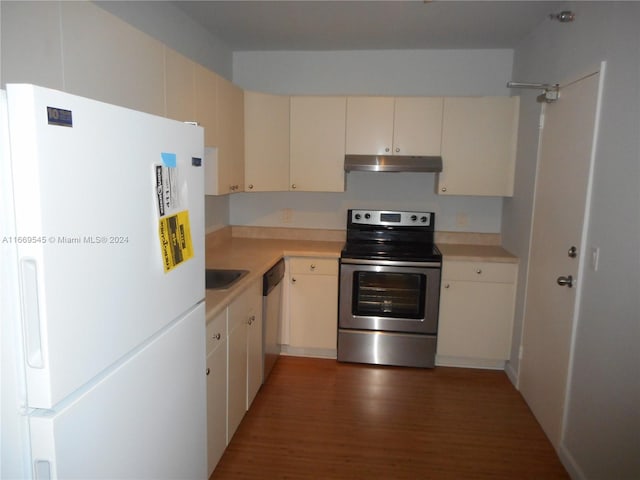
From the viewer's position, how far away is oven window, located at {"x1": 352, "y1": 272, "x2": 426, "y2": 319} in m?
3.30

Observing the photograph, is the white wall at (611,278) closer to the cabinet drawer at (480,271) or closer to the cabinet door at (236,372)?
the cabinet drawer at (480,271)

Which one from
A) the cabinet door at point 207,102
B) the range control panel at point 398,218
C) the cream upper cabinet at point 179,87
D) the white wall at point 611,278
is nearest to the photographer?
the white wall at point 611,278

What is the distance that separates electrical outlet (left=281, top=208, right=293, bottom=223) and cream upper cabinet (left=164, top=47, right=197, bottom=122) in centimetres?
166

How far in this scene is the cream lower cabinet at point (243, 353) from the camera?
222 centimetres

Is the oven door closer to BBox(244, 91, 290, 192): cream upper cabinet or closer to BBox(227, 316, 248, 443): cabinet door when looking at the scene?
BBox(244, 91, 290, 192): cream upper cabinet

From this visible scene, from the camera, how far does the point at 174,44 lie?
108 inches

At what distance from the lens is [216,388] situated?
1992 mm

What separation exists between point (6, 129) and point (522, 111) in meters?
3.22

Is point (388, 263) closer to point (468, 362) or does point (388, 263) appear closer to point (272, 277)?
point (272, 277)

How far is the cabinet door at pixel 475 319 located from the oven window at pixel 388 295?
20 cm

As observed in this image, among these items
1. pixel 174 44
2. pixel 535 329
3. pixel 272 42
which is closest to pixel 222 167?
pixel 174 44

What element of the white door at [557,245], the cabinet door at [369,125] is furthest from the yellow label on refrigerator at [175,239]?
the cabinet door at [369,125]

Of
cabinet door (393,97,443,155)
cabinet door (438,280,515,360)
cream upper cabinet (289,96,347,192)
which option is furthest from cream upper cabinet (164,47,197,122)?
cabinet door (438,280,515,360)

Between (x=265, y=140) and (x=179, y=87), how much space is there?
1.27 metres
